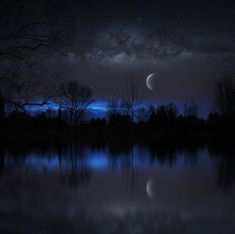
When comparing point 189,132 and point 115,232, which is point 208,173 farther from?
point 189,132

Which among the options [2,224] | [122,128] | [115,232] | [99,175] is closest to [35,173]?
[99,175]

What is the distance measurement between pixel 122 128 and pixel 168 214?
54.2 metres

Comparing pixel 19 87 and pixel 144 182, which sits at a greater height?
pixel 19 87

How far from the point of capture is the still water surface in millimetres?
8156

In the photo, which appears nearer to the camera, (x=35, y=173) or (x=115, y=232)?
(x=115, y=232)

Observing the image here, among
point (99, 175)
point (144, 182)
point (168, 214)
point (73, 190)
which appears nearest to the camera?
point (168, 214)

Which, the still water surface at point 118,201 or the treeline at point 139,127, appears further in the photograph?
the treeline at point 139,127

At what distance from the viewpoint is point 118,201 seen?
10945 millimetres

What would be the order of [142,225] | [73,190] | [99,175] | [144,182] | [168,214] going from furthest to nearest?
1. [99,175]
2. [144,182]
3. [73,190]
4. [168,214]
5. [142,225]

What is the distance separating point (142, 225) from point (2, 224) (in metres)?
3.02

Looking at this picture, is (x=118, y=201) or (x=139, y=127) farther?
(x=139, y=127)

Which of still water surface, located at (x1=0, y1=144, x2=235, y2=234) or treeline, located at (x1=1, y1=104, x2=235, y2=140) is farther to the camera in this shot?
treeline, located at (x1=1, y1=104, x2=235, y2=140)

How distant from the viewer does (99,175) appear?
16.8m

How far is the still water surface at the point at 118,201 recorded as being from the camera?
816 cm
